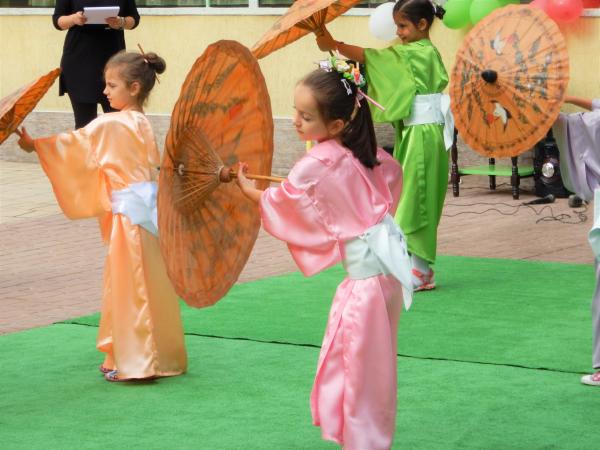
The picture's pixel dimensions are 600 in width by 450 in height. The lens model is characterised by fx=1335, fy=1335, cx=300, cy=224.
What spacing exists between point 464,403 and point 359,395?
1.07 meters

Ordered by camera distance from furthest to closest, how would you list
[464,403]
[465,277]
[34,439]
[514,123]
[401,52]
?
[465,277] < [401,52] < [514,123] < [464,403] < [34,439]

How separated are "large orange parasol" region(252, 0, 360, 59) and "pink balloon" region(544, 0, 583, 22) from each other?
4818 millimetres

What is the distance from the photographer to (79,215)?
6.16 m

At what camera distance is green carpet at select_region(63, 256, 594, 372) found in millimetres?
6539

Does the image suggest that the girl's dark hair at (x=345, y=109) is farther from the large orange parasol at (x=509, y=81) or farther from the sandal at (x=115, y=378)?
the large orange parasol at (x=509, y=81)

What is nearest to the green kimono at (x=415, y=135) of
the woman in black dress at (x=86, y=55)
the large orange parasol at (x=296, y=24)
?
the large orange parasol at (x=296, y=24)

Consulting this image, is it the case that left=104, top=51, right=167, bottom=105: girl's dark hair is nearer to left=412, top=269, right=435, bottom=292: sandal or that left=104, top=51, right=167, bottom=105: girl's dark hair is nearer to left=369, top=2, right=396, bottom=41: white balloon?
left=412, top=269, right=435, bottom=292: sandal

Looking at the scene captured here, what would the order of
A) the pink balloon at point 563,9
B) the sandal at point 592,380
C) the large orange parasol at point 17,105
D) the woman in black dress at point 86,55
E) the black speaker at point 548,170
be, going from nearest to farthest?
the large orange parasol at point 17,105 → the sandal at point 592,380 → the woman in black dress at point 86,55 → the pink balloon at point 563,9 → the black speaker at point 548,170

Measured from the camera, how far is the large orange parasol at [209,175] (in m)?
4.95

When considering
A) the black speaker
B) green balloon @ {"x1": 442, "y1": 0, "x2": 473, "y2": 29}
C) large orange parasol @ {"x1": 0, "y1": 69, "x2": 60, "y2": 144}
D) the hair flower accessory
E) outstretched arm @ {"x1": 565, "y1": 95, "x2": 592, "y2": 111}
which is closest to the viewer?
the hair flower accessory

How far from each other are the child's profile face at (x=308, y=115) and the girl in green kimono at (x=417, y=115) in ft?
9.88

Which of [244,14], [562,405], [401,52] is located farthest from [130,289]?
[244,14]

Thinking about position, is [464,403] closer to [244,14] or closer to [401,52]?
[401,52]

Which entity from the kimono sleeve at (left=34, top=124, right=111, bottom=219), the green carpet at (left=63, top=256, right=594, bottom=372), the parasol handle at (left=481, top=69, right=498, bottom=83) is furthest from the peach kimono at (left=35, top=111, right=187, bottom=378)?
the parasol handle at (left=481, top=69, right=498, bottom=83)
